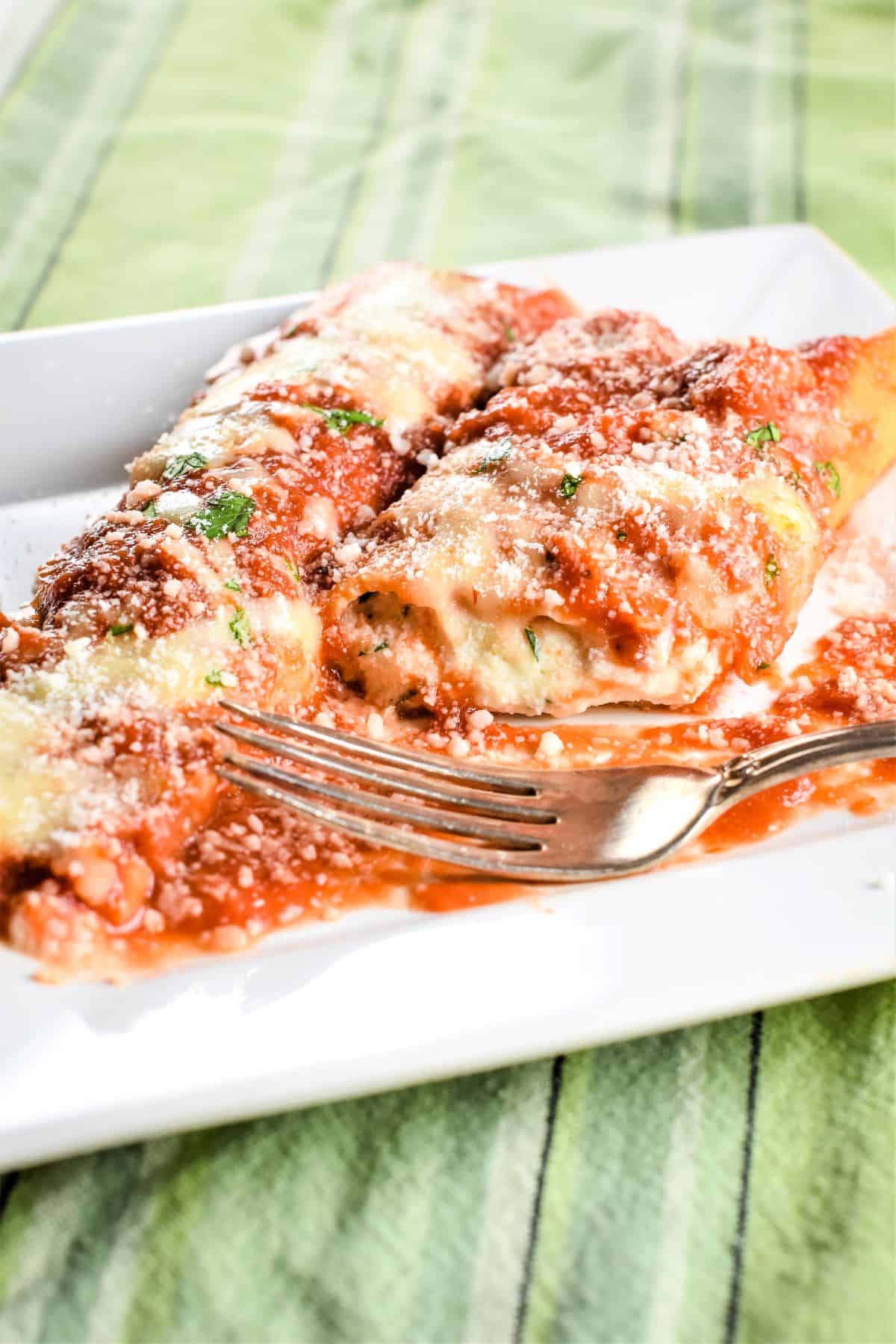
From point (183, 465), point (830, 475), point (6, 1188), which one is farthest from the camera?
point (830, 475)

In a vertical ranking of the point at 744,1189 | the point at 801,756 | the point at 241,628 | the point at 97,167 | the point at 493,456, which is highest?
the point at 493,456

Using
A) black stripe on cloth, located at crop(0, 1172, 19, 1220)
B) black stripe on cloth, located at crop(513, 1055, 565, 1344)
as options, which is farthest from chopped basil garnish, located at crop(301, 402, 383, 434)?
black stripe on cloth, located at crop(0, 1172, 19, 1220)

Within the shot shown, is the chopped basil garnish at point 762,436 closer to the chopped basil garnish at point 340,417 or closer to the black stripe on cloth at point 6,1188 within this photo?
the chopped basil garnish at point 340,417

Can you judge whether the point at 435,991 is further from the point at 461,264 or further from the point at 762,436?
the point at 461,264

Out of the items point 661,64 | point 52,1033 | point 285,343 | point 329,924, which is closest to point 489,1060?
point 329,924

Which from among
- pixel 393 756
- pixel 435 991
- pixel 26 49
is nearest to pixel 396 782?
pixel 393 756

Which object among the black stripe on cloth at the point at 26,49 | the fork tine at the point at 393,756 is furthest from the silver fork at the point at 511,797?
the black stripe on cloth at the point at 26,49
